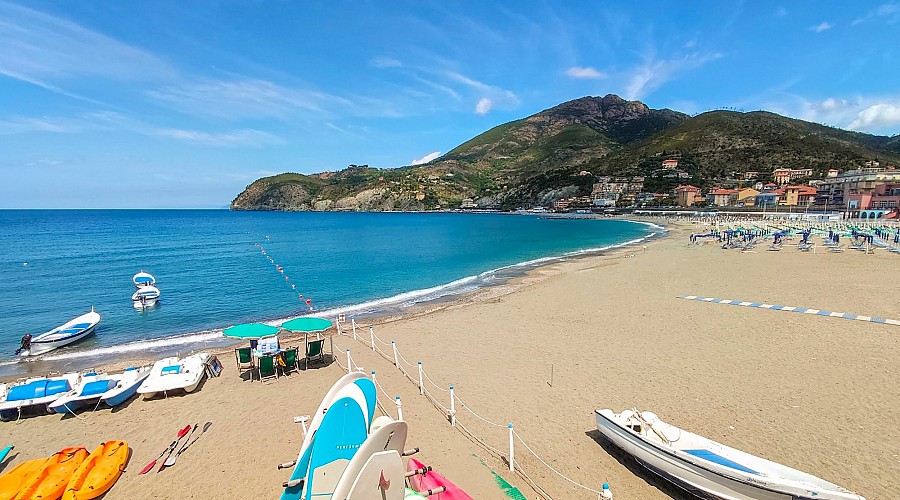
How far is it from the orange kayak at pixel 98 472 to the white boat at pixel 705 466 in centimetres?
915

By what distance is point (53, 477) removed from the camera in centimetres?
724

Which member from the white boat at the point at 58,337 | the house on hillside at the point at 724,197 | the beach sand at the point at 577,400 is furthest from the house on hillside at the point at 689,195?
the white boat at the point at 58,337

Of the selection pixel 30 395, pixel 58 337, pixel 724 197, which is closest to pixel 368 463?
pixel 30 395

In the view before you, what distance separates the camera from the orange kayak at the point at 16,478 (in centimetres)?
680

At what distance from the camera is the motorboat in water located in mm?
10344

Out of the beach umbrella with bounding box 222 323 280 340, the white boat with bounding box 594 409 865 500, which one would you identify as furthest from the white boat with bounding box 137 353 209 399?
the white boat with bounding box 594 409 865 500

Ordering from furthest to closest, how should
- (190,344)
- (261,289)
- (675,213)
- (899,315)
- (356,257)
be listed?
(675,213) < (356,257) < (261,289) < (190,344) < (899,315)

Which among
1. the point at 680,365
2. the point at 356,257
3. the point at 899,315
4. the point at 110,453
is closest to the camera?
the point at 110,453

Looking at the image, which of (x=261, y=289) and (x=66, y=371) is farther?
(x=261, y=289)

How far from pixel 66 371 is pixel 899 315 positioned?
30898 mm

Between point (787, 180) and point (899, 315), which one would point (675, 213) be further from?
point (899, 315)

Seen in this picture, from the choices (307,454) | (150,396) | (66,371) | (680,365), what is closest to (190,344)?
(66,371)

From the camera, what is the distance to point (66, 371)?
14.6 metres

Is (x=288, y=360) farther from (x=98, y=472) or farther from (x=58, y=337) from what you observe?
(x=58, y=337)
